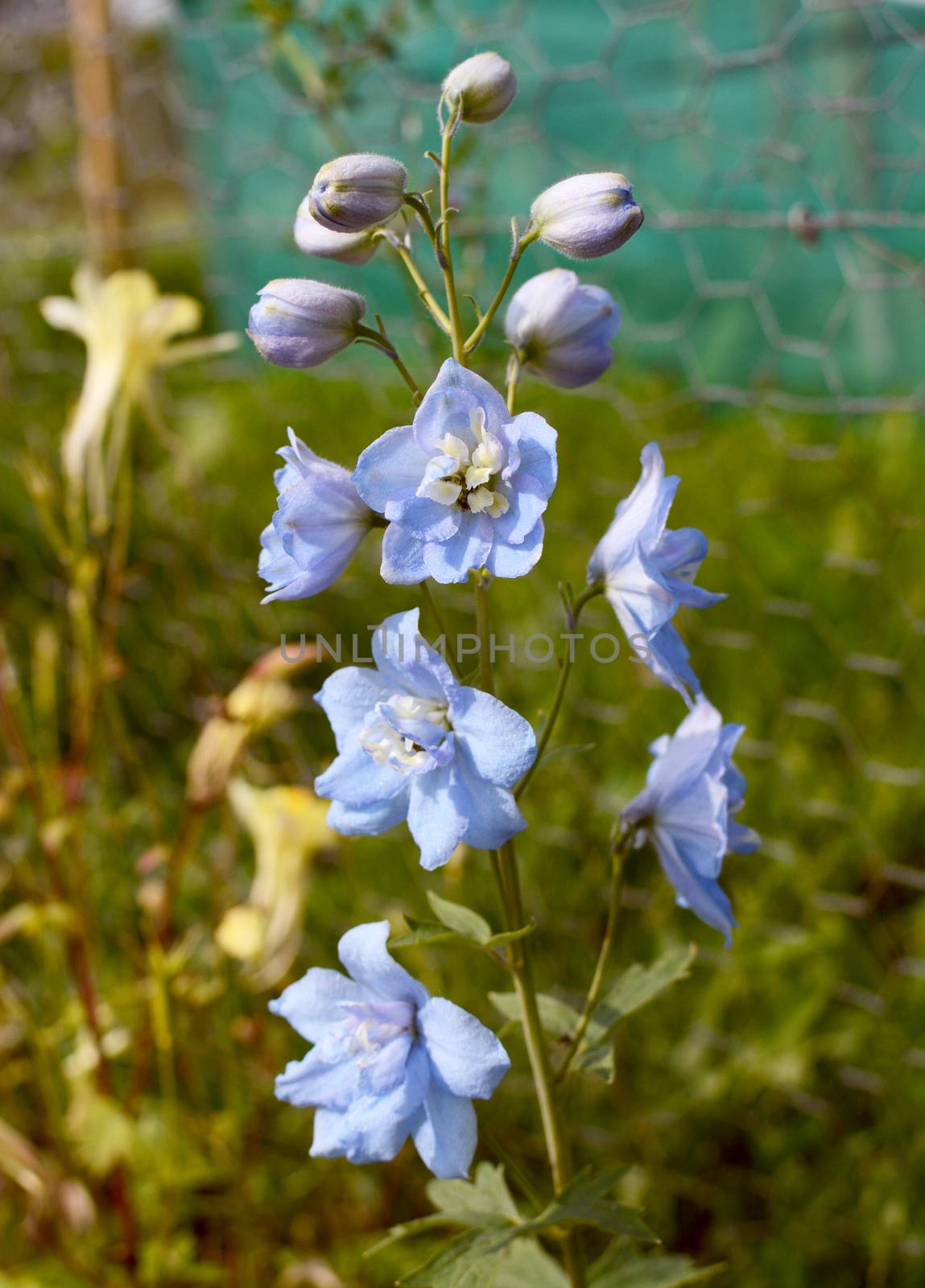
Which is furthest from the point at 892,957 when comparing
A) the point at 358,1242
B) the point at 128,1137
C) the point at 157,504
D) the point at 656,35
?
the point at 656,35

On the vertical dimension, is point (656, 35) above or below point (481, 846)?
above

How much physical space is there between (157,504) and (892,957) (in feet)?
3.82

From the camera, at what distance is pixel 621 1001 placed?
28.3 inches

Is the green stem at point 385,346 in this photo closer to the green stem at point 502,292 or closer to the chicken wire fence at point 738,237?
the green stem at point 502,292

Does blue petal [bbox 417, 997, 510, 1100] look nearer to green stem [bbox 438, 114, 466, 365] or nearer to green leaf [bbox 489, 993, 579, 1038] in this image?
green leaf [bbox 489, 993, 579, 1038]

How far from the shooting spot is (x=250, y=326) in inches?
24.8

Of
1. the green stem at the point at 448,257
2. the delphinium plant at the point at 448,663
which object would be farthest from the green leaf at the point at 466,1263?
the green stem at the point at 448,257

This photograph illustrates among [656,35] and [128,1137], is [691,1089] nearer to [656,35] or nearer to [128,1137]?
[128,1137]

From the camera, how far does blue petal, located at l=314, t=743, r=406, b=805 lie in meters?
0.60

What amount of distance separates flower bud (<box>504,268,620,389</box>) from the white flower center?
0.29 feet

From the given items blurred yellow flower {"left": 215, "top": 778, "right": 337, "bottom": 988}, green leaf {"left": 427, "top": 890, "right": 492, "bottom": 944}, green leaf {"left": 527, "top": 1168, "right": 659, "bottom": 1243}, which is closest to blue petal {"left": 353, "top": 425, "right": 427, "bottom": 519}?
green leaf {"left": 427, "top": 890, "right": 492, "bottom": 944}

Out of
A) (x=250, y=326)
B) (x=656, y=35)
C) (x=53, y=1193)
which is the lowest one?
(x=53, y=1193)

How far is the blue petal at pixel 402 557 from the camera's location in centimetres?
56

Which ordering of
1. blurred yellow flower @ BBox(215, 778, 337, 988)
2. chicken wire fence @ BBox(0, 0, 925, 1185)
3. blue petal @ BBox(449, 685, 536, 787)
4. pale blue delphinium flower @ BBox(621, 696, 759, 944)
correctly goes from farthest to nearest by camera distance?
1. chicken wire fence @ BBox(0, 0, 925, 1185)
2. blurred yellow flower @ BBox(215, 778, 337, 988)
3. pale blue delphinium flower @ BBox(621, 696, 759, 944)
4. blue petal @ BBox(449, 685, 536, 787)
